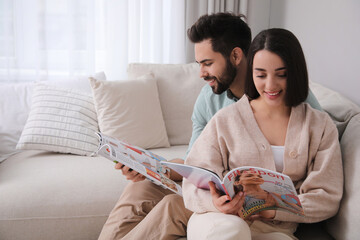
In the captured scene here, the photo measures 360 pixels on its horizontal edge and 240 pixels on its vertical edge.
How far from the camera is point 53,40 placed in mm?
3145

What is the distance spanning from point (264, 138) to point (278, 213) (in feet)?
0.79

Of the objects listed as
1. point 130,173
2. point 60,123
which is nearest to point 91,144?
point 60,123

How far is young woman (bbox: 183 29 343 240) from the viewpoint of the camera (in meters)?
1.38

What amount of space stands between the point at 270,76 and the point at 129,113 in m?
1.23

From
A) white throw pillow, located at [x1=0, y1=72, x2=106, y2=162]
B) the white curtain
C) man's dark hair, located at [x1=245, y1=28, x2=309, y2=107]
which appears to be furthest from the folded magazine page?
Answer: the white curtain

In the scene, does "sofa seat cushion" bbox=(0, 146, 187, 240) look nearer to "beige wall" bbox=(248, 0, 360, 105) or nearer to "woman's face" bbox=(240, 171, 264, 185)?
"woman's face" bbox=(240, 171, 264, 185)

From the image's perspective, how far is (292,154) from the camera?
4.61ft

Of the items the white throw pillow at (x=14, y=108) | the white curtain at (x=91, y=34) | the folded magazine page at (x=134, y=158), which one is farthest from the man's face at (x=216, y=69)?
the white curtain at (x=91, y=34)

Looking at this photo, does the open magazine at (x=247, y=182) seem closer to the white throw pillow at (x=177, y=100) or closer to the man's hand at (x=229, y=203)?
the man's hand at (x=229, y=203)

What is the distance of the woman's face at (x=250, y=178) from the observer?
1.22m

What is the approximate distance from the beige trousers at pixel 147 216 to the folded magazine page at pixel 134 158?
0.22ft

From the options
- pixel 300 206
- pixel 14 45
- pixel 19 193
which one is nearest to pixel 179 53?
pixel 14 45

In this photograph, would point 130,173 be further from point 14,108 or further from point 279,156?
point 14,108

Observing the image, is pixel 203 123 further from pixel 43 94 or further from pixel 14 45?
pixel 14 45
